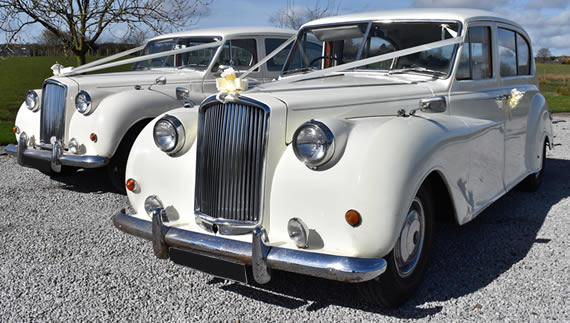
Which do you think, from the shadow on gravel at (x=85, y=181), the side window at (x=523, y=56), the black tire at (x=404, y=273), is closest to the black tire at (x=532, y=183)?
the side window at (x=523, y=56)

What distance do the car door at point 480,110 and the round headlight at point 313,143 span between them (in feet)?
3.76

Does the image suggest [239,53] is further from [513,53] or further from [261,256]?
[261,256]

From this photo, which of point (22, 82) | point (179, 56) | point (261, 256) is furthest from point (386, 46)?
point (22, 82)

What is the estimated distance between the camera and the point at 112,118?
5.77 metres

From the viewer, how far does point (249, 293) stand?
138 inches

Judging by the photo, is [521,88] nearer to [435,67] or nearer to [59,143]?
[435,67]

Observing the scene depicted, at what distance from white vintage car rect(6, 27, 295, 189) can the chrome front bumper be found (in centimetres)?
274

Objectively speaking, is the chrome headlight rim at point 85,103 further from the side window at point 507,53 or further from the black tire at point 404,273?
the side window at point 507,53

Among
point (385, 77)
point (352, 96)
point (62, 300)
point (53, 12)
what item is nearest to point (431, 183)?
point (352, 96)

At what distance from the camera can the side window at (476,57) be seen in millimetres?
4270

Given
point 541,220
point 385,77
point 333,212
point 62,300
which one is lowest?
point 62,300

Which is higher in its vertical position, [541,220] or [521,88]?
[521,88]

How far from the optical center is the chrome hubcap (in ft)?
10.2

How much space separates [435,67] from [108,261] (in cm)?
292
